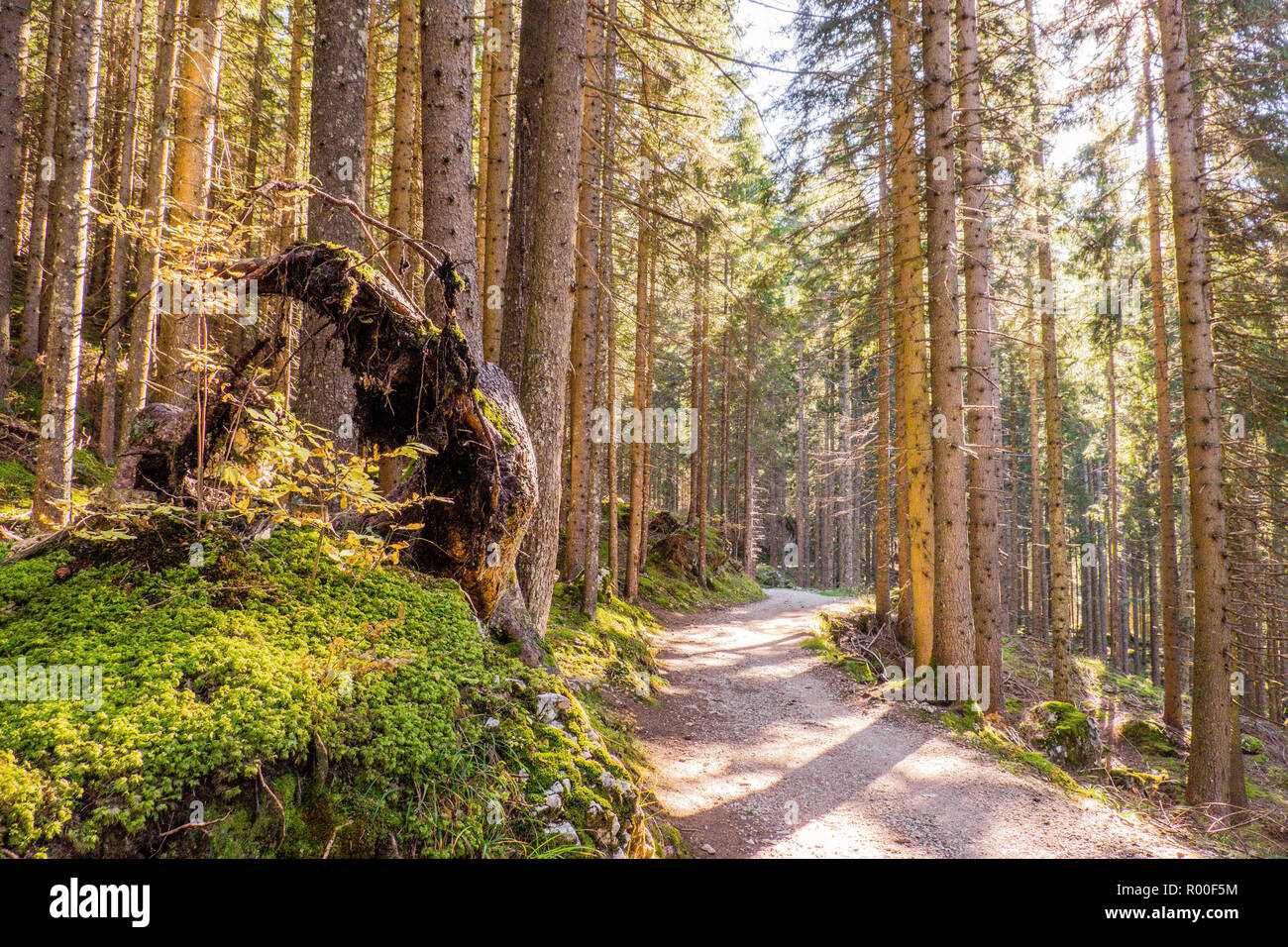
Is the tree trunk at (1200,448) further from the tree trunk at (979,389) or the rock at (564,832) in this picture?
the rock at (564,832)

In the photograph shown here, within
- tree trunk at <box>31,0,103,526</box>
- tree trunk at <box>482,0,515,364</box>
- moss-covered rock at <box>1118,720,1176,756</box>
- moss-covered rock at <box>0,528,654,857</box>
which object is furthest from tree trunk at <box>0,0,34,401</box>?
moss-covered rock at <box>1118,720,1176,756</box>

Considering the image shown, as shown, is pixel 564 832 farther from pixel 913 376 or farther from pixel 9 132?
pixel 9 132

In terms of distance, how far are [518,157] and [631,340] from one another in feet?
40.9

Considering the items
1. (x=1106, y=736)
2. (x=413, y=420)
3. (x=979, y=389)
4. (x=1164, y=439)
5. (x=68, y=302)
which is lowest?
(x=1106, y=736)

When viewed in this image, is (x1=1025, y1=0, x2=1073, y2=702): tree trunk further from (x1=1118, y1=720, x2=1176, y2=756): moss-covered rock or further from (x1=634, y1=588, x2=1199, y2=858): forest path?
(x1=634, y1=588, x2=1199, y2=858): forest path

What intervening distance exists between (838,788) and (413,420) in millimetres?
4642

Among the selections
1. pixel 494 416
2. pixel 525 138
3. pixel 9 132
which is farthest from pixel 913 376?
pixel 9 132

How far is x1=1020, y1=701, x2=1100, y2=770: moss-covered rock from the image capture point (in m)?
7.41

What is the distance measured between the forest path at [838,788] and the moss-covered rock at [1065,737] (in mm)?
1949

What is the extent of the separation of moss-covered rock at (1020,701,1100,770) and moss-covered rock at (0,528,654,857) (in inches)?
288

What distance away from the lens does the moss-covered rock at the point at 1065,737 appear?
741 centimetres

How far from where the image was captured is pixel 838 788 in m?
4.96

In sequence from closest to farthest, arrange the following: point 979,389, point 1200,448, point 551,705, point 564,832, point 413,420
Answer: point 564,832, point 551,705, point 413,420, point 1200,448, point 979,389

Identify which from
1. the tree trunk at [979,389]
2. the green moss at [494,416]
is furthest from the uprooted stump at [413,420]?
the tree trunk at [979,389]
